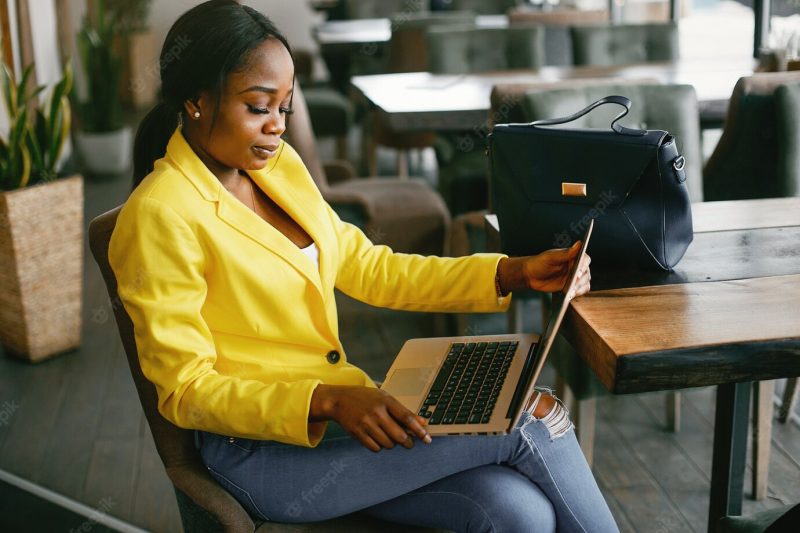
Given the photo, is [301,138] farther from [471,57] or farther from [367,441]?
[367,441]

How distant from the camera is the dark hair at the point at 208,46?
1.23m

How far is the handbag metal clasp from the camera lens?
134cm

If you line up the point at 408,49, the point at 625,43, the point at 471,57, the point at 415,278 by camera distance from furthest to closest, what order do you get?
the point at 408,49, the point at 625,43, the point at 471,57, the point at 415,278

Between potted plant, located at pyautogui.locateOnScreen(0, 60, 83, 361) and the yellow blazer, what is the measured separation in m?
1.70

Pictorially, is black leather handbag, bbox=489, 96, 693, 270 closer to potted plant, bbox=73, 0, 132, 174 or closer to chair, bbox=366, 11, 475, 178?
chair, bbox=366, 11, 475, 178

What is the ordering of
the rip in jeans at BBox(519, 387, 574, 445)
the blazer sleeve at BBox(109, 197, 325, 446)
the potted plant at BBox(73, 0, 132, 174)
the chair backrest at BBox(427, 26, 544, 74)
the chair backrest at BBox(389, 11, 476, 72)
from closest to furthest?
1. the blazer sleeve at BBox(109, 197, 325, 446)
2. the rip in jeans at BBox(519, 387, 574, 445)
3. the chair backrest at BBox(427, 26, 544, 74)
4. the chair backrest at BBox(389, 11, 476, 72)
5. the potted plant at BBox(73, 0, 132, 174)

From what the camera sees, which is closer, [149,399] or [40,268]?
[149,399]

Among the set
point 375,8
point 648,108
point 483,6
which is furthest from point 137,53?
point 648,108

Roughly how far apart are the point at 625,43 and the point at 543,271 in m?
3.09

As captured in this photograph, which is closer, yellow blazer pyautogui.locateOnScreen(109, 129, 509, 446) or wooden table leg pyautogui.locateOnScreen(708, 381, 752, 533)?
yellow blazer pyautogui.locateOnScreen(109, 129, 509, 446)

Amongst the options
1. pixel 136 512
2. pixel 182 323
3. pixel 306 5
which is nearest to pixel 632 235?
pixel 182 323

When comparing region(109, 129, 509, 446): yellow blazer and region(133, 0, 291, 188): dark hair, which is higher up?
region(133, 0, 291, 188): dark hair

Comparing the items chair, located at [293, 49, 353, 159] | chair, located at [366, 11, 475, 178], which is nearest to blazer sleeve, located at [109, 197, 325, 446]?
chair, located at [366, 11, 475, 178]

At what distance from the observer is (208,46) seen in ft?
4.04
